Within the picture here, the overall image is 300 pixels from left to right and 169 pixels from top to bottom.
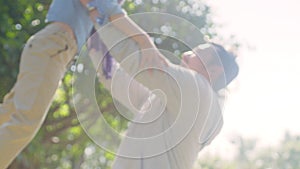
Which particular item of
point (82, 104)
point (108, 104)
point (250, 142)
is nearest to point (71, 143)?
point (108, 104)

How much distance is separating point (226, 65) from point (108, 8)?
0.63m

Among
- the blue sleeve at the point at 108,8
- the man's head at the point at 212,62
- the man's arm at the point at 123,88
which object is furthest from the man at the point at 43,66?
the man's head at the point at 212,62

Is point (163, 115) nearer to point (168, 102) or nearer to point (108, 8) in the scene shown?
point (168, 102)

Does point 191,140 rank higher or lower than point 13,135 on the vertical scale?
lower

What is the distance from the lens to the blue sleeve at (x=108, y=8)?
2.77 metres

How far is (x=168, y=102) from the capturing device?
2.80m

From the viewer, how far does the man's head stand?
3000mm

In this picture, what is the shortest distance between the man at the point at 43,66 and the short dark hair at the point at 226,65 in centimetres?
43

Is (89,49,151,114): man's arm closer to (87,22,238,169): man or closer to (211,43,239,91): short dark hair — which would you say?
(87,22,238,169): man

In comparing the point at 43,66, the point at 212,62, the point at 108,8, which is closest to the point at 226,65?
the point at 212,62

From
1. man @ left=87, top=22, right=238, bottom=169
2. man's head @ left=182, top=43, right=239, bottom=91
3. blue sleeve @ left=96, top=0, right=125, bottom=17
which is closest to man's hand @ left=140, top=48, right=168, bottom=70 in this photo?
man @ left=87, top=22, right=238, bottom=169

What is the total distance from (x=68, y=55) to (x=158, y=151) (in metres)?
0.57

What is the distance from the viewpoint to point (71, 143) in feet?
31.8

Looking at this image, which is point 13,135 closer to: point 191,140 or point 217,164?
point 191,140
